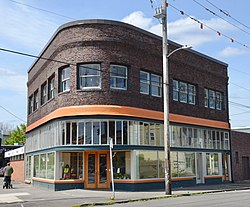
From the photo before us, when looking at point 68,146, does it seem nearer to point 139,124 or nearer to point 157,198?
point 139,124

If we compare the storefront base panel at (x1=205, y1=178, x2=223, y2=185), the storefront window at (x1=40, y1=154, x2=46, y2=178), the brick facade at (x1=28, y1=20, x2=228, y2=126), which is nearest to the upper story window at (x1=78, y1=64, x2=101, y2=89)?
the brick facade at (x1=28, y1=20, x2=228, y2=126)

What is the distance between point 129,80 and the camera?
24.4 m

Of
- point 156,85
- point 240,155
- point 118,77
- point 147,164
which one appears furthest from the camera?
point 240,155

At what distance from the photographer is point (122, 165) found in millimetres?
23594

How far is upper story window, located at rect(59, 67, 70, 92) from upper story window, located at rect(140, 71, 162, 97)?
4.93 metres

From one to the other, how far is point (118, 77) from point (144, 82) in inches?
96.6

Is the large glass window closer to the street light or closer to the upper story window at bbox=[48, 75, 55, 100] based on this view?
the street light

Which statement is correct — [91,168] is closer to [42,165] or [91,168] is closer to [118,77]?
[42,165]

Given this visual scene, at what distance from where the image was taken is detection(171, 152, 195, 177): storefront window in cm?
2691

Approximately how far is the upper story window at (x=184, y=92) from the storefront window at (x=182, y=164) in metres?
4.17

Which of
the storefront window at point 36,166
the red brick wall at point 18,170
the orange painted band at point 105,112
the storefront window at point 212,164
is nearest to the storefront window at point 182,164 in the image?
the storefront window at point 212,164

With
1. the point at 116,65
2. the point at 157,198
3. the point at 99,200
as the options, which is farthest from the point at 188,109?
the point at 99,200

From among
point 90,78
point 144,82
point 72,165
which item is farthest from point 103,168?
point 144,82

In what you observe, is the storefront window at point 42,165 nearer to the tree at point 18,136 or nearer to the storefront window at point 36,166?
the storefront window at point 36,166
